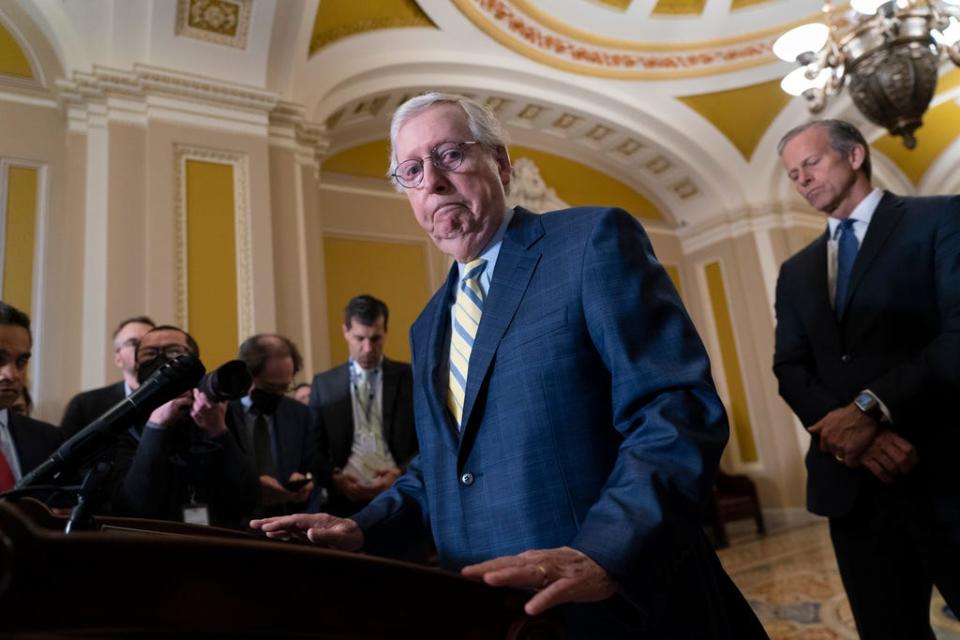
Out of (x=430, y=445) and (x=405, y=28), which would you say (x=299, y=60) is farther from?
(x=430, y=445)

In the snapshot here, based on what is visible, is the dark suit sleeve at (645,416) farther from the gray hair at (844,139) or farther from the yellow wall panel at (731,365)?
the yellow wall panel at (731,365)

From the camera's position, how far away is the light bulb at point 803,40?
456 cm

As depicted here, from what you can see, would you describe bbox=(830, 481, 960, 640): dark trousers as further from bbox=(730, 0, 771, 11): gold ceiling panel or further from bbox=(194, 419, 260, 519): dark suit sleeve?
bbox=(730, 0, 771, 11): gold ceiling panel

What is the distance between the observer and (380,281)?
19.6 feet

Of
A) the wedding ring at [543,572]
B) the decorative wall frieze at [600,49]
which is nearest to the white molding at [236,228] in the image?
the decorative wall frieze at [600,49]

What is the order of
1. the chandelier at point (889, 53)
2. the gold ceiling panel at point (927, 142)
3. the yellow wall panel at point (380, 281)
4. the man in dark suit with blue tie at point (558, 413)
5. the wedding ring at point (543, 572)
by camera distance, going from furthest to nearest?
1. the gold ceiling panel at point (927, 142)
2. the yellow wall panel at point (380, 281)
3. the chandelier at point (889, 53)
4. the man in dark suit with blue tie at point (558, 413)
5. the wedding ring at point (543, 572)

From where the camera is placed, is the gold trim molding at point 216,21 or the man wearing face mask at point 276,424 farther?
the gold trim molding at point 216,21

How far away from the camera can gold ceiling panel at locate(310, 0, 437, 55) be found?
505 centimetres

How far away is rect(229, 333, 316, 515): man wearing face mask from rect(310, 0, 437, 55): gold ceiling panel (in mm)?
3328

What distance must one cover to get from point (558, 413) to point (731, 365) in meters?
7.62

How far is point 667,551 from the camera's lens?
2.44 feet

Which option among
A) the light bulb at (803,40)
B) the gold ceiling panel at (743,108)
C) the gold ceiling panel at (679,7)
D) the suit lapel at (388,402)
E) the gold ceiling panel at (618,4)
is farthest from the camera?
the gold ceiling panel at (743,108)

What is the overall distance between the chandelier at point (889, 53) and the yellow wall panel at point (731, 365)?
3547 mm

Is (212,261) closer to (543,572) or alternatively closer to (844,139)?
(844,139)
